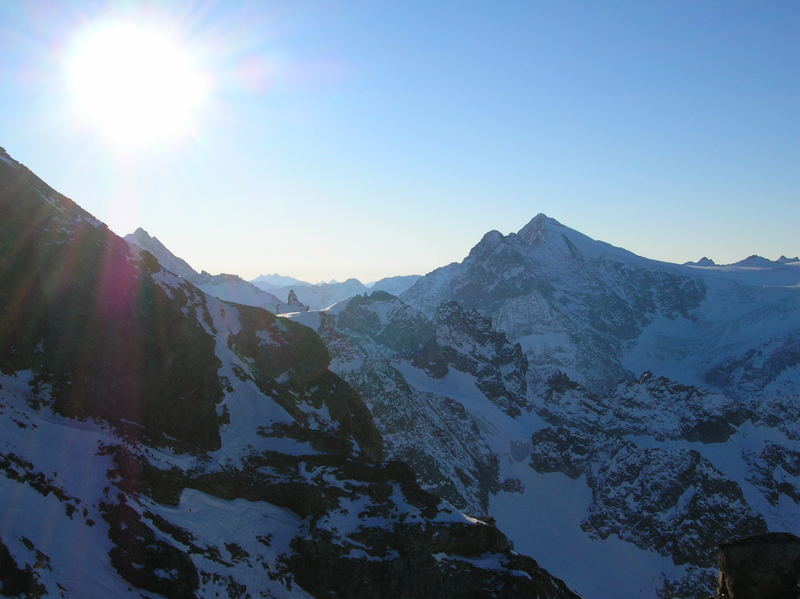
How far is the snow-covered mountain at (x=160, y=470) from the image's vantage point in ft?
113

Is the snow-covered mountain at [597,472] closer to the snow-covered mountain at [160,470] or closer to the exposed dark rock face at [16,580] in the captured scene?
the snow-covered mountain at [160,470]

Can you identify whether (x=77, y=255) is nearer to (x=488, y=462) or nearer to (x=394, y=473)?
(x=394, y=473)

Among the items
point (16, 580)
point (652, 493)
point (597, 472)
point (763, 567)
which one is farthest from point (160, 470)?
point (597, 472)

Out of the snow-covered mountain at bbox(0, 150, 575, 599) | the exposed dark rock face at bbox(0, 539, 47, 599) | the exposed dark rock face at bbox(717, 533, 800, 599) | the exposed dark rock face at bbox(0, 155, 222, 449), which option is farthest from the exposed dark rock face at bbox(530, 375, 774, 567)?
the exposed dark rock face at bbox(0, 539, 47, 599)

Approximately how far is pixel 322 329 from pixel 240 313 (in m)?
84.8

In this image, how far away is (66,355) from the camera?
1885 inches

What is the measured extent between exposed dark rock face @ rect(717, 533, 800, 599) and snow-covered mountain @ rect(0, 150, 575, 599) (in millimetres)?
23175

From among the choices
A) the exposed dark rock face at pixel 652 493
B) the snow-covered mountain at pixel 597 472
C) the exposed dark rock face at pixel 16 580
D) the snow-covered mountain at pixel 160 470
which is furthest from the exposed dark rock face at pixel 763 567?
the exposed dark rock face at pixel 652 493

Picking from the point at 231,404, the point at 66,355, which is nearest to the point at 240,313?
the point at 231,404

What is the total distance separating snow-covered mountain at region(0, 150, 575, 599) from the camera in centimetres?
3456

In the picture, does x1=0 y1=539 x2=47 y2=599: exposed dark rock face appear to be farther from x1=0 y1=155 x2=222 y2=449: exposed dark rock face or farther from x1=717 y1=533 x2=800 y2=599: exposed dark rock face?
x1=717 y1=533 x2=800 y2=599: exposed dark rock face

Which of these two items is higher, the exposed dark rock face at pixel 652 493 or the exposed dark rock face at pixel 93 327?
the exposed dark rock face at pixel 93 327

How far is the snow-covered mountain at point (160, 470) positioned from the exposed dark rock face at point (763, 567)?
23.2m

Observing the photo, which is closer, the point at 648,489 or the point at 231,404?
the point at 231,404
